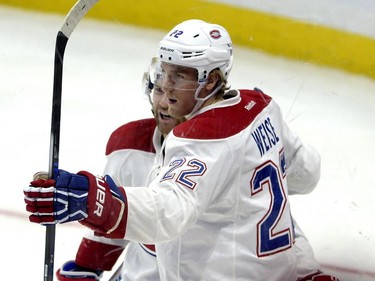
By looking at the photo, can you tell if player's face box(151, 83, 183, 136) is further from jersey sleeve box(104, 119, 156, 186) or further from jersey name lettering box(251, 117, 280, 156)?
jersey name lettering box(251, 117, 280, 156)

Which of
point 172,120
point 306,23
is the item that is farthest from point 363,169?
point 306,23

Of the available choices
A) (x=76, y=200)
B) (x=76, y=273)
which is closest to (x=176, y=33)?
(x=76, y=200)

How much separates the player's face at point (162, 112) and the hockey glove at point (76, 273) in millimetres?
509

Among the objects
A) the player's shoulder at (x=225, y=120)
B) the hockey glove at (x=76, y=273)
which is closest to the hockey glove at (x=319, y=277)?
the player's shoulder at (x=225, y=120)

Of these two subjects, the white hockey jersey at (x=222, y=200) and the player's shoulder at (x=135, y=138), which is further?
the player's shoulder at (x=135, y=138)

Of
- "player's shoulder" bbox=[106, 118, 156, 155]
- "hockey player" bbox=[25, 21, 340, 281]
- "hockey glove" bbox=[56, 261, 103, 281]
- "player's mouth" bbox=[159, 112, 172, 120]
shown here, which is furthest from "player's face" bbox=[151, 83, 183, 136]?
"hockey glove" bbox=[56, 261, 103, 281]

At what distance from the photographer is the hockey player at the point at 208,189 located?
6.32 ft

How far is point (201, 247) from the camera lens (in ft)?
7.14

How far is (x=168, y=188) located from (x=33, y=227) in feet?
4.57

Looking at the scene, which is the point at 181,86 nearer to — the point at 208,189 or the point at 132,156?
the point at 208,189

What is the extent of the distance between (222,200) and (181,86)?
0.30m

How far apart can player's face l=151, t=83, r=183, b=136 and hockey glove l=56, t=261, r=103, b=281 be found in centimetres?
51

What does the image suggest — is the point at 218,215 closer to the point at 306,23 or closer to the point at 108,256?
the point at 108,256

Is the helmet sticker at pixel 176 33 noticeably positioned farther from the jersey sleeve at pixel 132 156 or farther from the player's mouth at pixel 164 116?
the jersey sleeve at pixel 132 156
